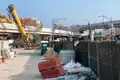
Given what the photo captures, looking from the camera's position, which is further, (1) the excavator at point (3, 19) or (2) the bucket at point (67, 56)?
(1) the excavator at point (3, 19)

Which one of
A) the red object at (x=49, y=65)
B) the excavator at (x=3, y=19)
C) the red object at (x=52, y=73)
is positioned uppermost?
the excavator at (x=3, y=19)

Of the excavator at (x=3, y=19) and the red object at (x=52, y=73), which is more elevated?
the excavator at (x=3, y=19)

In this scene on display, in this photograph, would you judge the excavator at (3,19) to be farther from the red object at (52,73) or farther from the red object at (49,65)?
the red object at (52,73)

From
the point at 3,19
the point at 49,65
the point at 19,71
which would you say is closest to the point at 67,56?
the point at 19,71

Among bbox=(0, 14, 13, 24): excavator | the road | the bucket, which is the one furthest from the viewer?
bbox=(0, 14, 13, 24): excavator

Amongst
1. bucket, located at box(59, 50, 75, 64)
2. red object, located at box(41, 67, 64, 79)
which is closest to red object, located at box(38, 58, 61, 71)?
red object, located at box(41, 67, 64, 79)

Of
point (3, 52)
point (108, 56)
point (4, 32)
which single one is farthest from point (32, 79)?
point (4, 32)

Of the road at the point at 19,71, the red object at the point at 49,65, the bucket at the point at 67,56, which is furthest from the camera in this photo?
the bucket at the point at 67,56

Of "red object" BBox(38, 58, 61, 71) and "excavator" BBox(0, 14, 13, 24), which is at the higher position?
"excavator" BBox(0, 14, 13, 24)

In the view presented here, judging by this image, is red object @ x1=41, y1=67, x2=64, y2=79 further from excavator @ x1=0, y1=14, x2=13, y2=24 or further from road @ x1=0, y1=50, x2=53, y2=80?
excavator @ x1=0, y1=14, x2=13, y2=24

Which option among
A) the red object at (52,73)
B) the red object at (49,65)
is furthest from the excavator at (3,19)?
the red object at (52,73)

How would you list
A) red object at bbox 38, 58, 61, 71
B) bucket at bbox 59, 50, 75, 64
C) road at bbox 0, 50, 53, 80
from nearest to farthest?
red object at bbox 38, 58, 61, 71 < road at bbox 0, 50, 53, 80 < bucket at bbox 59, 50, 75, 64

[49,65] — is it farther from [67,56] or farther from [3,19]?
[3,19]

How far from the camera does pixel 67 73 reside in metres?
14.3
